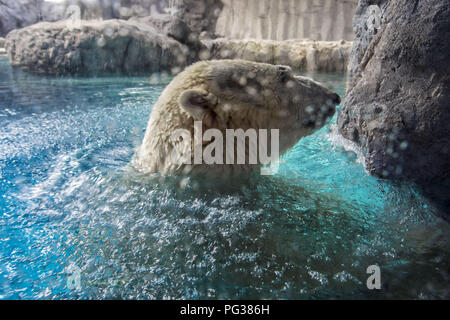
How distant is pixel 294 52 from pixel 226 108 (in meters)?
12.8

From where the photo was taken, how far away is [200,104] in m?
2.04

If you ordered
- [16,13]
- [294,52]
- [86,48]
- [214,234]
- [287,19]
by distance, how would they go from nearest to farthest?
[214,234] < [86,48] < [294,52] < [287,19] < [16,13]

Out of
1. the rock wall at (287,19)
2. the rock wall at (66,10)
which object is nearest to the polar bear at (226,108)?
the rock wall at (287,19)

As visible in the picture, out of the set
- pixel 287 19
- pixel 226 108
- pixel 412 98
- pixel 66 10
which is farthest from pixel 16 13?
pixel 412 98

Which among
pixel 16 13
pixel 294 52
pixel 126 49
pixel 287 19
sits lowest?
pixel 294 52

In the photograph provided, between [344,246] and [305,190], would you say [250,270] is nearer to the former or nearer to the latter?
[344,246]

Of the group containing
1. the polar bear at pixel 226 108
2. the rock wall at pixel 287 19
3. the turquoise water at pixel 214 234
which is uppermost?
the rock wall at pixel 287 19

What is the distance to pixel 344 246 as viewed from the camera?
72.5 inches

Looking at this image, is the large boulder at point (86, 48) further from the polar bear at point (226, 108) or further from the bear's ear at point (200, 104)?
the bear's ear at point (200, 104)

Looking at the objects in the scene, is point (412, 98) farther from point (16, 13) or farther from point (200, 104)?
point (16, 13)

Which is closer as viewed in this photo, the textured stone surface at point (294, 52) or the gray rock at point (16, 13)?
the textured stone surface at point (294, 52)

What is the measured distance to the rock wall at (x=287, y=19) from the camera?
17406 millimetres

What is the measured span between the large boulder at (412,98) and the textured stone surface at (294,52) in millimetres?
11793

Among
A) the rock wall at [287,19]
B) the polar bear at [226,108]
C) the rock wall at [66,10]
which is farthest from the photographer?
the rock wall at [66,10]
